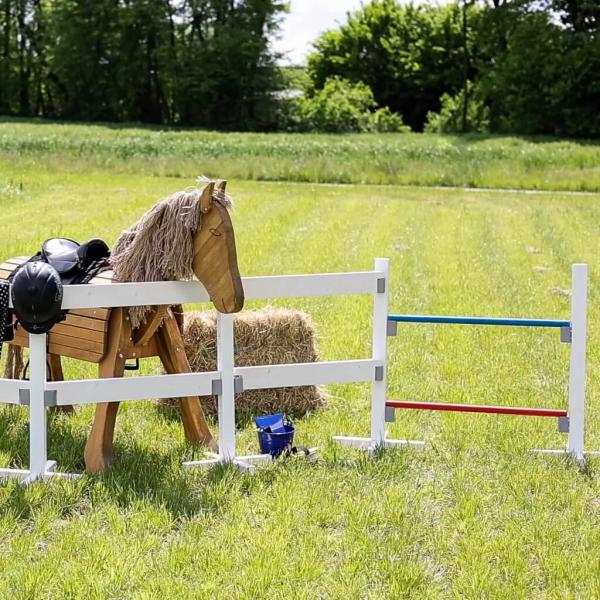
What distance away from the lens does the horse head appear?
5.11 metres

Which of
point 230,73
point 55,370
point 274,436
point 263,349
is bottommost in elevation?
point 274,436

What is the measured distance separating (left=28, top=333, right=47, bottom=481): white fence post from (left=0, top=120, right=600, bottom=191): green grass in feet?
75.6

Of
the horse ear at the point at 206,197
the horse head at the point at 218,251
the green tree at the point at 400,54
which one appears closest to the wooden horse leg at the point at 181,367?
the horse head at the point at 218,251

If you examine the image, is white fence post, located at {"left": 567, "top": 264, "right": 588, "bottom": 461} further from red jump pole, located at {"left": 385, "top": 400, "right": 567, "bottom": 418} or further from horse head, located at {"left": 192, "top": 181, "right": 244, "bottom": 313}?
horse head, located at {"left": 192, "top": 181, "right": 244, "bottom": 313}

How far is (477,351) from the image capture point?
27.8 ft

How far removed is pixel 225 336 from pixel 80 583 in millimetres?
1868

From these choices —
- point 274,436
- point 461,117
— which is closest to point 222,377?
point 274,436

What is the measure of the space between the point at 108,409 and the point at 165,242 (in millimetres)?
1056

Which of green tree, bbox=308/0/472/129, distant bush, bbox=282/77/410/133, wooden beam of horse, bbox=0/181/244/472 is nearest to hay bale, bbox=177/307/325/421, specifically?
wooden beam of horse, bbox=0/181/244/472

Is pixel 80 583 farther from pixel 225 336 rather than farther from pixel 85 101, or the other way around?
pixel 85 101

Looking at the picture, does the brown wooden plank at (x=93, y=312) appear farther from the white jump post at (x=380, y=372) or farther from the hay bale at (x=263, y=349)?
the white jump post at (x=380, y=372)

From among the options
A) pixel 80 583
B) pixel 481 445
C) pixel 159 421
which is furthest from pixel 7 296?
pixel 481 445

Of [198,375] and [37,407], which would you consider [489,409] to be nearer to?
[198,375]

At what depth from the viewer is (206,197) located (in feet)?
→ 16.7
